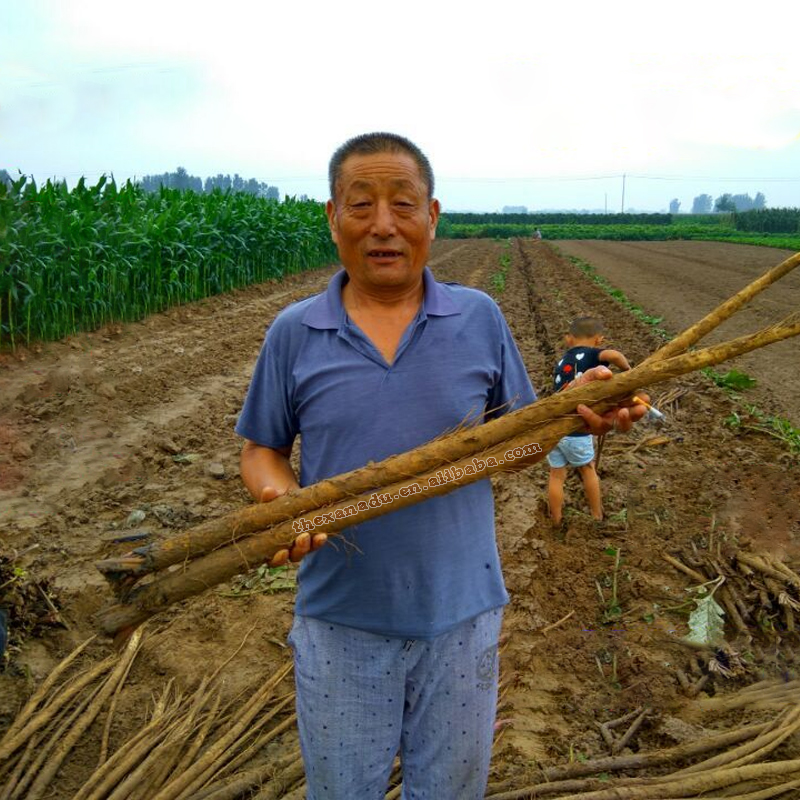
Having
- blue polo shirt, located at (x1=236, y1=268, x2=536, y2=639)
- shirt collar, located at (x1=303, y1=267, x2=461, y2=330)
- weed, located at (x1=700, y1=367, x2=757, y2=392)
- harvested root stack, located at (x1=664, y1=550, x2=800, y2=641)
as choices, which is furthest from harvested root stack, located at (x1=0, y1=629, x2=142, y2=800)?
weed, located at (x1=700, y1=367, x2=757, y2=392)

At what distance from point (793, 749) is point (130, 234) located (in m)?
9.86

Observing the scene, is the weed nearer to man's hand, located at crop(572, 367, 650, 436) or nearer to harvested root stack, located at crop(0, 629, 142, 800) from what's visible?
man's hand, located at crop(572, 367, 650, 436)

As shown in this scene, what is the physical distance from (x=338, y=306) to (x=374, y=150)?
1.18ft

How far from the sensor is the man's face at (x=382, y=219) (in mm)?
1630

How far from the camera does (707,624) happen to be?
3355 mm

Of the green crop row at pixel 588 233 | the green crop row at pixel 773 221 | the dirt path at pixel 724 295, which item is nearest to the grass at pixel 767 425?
the dirt path at pixel 724 295

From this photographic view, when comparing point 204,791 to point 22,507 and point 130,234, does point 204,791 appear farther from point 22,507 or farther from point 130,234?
point 130,234

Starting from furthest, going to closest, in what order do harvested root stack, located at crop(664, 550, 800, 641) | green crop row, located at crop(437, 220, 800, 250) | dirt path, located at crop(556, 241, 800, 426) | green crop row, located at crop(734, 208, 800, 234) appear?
green crop row, located at crop(734, 208, 800, 234) → green crop row, located at crop(437, 220, 800, 250) → dirt path, located at crop(556, 241, 800, 426) → harvested root stack, located at crop(664, 550, 800, 641)

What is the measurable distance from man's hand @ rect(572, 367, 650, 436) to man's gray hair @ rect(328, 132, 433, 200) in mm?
621

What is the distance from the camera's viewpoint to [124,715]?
282 centimetres

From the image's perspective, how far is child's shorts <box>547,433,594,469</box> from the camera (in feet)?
13.8

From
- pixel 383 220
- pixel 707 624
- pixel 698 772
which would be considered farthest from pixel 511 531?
pixel 383 220

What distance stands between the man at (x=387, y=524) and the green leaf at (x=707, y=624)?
195 cm

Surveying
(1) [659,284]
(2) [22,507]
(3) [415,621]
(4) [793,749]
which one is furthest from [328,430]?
(1) [659,284]
